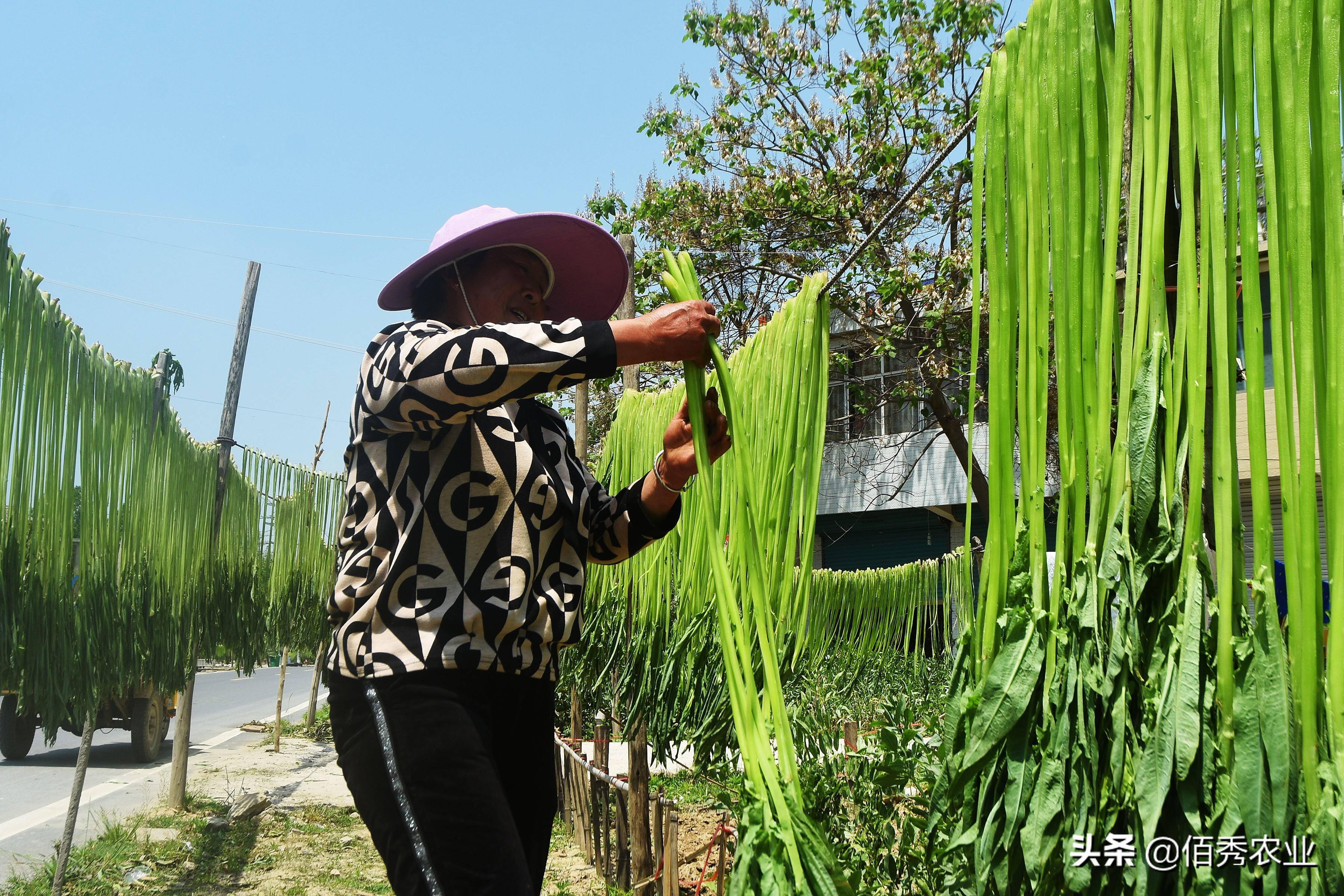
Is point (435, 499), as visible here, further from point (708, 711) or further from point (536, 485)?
point (708, 711)

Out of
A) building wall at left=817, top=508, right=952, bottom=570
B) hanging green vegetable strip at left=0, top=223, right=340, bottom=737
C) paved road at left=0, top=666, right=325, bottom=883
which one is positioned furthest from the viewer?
building wall at left=817, top=508, right=952, bottom=570

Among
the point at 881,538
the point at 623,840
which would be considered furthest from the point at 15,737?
the point at 881,538

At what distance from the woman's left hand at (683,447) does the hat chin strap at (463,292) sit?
1.19 feet

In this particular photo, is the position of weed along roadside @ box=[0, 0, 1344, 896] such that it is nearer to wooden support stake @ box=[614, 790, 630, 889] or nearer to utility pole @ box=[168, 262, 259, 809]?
wooden support stake @ box=[614, 790, 630, 889]

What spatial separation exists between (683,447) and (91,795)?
6.80 m

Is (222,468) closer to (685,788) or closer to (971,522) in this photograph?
(685,788)

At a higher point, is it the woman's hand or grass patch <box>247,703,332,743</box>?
the woman's hand

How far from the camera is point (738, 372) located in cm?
222

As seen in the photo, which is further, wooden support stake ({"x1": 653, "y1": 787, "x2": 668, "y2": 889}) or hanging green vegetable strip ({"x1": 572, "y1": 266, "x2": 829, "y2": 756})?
wooden support stake ({"x1": 653, "y1": 787, "x2": 668, "y2": 889})

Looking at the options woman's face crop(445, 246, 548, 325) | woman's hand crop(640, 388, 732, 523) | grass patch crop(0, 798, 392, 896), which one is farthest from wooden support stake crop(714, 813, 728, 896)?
woman's face crop(445, 246, 548, 325)

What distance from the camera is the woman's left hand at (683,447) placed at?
5.19 ft

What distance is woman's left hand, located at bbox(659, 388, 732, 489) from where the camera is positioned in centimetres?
158

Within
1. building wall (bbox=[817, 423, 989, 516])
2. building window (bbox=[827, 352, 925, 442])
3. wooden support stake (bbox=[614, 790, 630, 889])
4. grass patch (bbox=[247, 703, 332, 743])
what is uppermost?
building window (bbox=[827, 352, 925, 442])

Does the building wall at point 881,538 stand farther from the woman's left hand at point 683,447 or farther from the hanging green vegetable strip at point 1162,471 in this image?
the hanging green vegetable strip at point 1162,471
